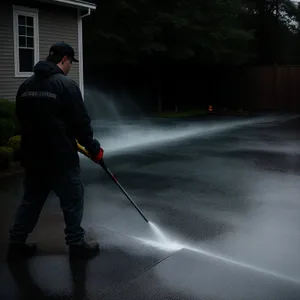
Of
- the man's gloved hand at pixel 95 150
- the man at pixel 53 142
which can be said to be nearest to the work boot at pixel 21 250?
the man at pixel 53 142

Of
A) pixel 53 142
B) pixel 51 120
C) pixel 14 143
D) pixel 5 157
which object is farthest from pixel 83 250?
pixel 14 143

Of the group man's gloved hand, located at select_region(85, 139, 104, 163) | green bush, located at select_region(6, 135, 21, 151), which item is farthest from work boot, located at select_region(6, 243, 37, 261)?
green bush, located at select_region(6, 135, 21, 151)

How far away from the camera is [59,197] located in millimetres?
4441

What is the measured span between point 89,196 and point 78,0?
9452mm

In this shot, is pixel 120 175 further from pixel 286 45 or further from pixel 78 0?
pixel 286 45

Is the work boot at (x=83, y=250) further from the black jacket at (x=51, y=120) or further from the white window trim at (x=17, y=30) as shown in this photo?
the white window trim at (x=17, y=30)

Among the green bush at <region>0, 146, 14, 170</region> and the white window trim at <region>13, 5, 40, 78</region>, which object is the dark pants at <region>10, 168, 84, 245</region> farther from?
the white window trim at <region>13, 5, 40, 78</region>

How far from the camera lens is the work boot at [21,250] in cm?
454

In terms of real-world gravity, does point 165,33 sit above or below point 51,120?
above

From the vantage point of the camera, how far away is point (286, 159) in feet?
33.4

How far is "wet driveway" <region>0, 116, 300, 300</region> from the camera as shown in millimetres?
3924

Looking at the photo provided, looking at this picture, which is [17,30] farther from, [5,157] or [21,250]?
[21,250]

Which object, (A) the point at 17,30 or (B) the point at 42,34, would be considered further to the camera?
(B) the point at 42,34

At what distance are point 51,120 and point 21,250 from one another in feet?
4.28
